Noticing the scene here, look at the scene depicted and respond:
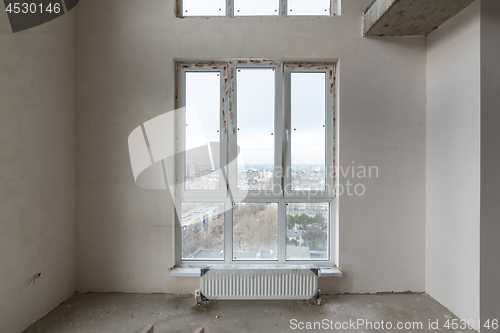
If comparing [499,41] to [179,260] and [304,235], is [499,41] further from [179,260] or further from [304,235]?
[179,260]

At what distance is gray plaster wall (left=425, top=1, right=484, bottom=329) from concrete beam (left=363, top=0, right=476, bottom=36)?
12 cm

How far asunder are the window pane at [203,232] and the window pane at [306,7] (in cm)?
234

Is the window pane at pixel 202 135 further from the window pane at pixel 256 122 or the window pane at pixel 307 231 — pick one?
the window pane at pixel 307 231

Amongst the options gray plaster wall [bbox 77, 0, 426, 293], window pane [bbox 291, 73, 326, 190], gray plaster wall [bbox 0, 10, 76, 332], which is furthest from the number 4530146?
window pane [bbox 291, 73, 326, 190]

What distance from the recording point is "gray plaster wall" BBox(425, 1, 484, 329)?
1918mm

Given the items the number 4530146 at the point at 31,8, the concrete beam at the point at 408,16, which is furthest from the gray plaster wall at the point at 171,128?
the number 4530146 at the point at 31,8

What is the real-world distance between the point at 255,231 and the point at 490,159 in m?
2.22

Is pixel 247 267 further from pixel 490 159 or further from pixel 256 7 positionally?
pixel 256 7

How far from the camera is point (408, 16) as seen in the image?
2.11 meters

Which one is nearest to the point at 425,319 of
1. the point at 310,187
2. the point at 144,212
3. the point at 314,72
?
the point at 310,187

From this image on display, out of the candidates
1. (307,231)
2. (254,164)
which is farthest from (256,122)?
(307,231)

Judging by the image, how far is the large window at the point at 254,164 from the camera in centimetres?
253

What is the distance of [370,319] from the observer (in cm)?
205

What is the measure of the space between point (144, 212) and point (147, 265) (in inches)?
22.9
